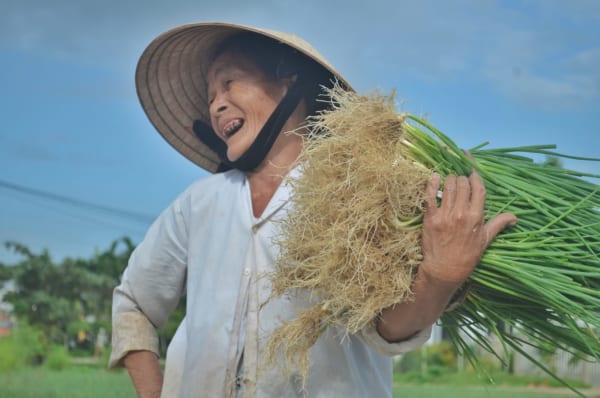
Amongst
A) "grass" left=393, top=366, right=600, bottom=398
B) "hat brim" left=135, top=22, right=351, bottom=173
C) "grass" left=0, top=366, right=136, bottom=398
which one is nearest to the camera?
"hat brim" left=135, top=22, right=351, bottom=173

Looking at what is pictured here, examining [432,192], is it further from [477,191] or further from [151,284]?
[151,284]

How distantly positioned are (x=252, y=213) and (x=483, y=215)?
87 cm

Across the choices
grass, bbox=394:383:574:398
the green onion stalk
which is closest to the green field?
grass, bbox=394:383:574:398

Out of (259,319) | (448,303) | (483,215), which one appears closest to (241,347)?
(259,319)

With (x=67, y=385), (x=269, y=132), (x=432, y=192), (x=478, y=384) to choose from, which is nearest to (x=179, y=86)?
(x=269, y=132)

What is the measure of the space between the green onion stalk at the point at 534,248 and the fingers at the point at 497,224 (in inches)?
1.2

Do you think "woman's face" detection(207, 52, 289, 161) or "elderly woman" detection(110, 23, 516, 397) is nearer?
"elderly woman" detection(110, 23, 516, 397)

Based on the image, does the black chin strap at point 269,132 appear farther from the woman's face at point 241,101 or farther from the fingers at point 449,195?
the fingers at point 449,195

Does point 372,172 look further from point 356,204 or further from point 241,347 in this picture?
point 241,347

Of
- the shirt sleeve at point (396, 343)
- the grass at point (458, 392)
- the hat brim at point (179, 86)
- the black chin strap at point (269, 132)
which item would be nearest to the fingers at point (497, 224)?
the shirt sleeve at point (396, 343)

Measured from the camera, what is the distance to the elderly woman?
233 cm

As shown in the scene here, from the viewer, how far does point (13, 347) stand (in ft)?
44.3

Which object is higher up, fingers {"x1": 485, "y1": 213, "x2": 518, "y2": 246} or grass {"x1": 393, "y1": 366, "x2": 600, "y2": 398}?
fingers {"x1": 485, "y1": 213, "x2": 518, "y2": 246}

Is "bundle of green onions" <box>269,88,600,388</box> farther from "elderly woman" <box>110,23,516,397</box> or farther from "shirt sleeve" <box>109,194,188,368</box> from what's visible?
"shirt sleeve" <box>109,194,188,368</box>
